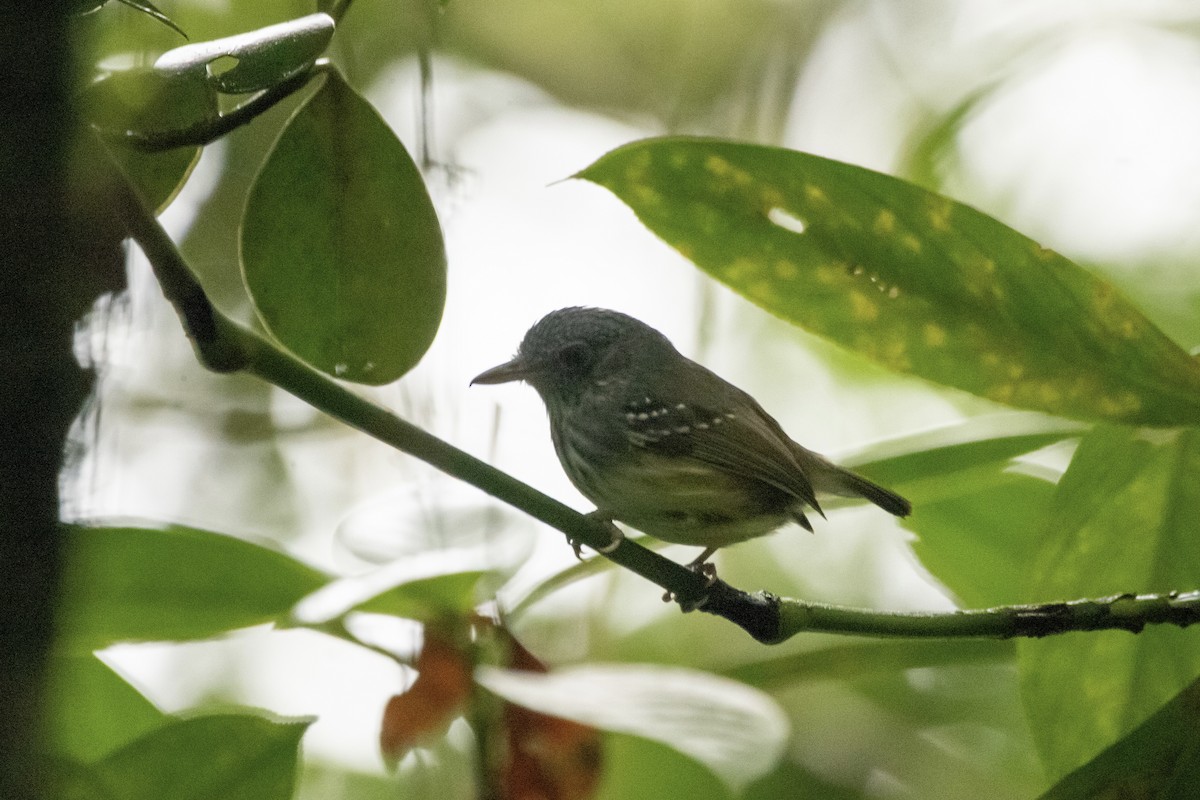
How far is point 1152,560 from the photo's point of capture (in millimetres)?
1195

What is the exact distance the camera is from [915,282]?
3.66ft

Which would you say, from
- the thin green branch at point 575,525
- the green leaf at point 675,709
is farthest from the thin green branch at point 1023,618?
the green leaf at point 675,709

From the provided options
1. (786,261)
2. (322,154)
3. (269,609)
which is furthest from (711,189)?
(269,609)

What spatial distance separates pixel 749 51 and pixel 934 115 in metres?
0.81

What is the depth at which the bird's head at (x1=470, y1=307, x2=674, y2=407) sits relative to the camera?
2.21m

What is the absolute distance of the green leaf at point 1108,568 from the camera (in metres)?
1.17

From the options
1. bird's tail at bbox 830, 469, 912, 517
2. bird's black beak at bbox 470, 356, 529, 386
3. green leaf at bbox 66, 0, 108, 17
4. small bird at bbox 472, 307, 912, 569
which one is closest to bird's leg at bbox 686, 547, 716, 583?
small bird at bbox 472, 307, 912, 569

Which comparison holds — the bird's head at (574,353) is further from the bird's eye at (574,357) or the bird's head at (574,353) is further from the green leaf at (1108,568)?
the green leaf at (1108,568)

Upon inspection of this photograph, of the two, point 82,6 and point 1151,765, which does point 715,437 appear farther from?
point 82,6

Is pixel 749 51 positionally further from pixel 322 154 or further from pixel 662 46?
pixel 322 154

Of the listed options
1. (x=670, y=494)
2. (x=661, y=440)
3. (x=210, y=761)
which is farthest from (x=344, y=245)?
(x=661, y=440)

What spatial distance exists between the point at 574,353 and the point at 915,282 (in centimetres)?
119

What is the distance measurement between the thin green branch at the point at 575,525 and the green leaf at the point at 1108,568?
0.35 ft

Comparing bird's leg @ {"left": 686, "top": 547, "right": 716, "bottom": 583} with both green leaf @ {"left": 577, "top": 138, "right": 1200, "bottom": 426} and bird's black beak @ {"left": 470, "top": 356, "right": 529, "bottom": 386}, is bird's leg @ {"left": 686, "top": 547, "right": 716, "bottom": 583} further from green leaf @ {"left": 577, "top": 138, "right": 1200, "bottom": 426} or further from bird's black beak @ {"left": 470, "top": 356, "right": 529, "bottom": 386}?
bird's black beak @ {"left": 470, "top": 356, "right": 529, "bottom": 386}
